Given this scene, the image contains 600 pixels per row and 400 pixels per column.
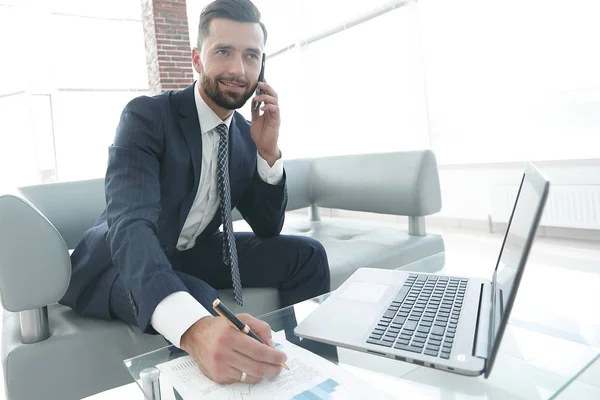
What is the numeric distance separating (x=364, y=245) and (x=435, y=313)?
102 centimetres

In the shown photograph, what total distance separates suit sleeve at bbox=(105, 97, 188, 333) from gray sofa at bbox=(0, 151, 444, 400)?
0.22 metres

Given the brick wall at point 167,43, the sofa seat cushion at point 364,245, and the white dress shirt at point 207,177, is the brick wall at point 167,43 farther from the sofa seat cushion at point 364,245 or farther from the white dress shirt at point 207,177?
the white dress shirt at point 207,177

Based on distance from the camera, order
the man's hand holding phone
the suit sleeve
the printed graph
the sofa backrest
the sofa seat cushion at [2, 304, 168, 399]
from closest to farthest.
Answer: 1. the printed graph
2. the suit sleeve
3. the sofa seat cushion at [2, 304, 168, 399]
4. the man's hand holding phone
5. the sofa backrest

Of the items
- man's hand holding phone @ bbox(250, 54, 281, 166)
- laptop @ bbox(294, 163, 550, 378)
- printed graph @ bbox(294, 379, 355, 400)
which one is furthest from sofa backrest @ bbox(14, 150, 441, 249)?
printed graph @ bbox(294, 379, 355, 400)

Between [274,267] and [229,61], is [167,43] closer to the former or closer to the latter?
[229,61]

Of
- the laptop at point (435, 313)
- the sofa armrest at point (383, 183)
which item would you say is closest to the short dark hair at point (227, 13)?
the laptop at point (435, 313)

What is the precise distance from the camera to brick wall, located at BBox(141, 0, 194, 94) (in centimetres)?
500

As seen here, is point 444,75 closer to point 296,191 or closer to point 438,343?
point 296,191

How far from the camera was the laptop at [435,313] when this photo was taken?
669mm

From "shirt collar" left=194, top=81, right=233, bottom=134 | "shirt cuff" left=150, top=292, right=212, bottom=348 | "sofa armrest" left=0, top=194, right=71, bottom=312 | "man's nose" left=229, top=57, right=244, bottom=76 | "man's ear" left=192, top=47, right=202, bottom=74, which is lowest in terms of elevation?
"shirt cuff" left=150, top=292, right=212, bottom=348

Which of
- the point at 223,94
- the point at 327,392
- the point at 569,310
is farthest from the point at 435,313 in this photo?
the point at 223,94

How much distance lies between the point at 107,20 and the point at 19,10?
110 centimetres

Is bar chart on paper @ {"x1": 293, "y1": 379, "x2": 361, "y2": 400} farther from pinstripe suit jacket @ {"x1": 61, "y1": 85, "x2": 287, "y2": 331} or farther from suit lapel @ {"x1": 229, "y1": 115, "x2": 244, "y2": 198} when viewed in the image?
suit lapel @ {"x1": 229, "y1": 115, "x2": 244, "y2": 198}

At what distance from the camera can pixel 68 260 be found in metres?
1.17
